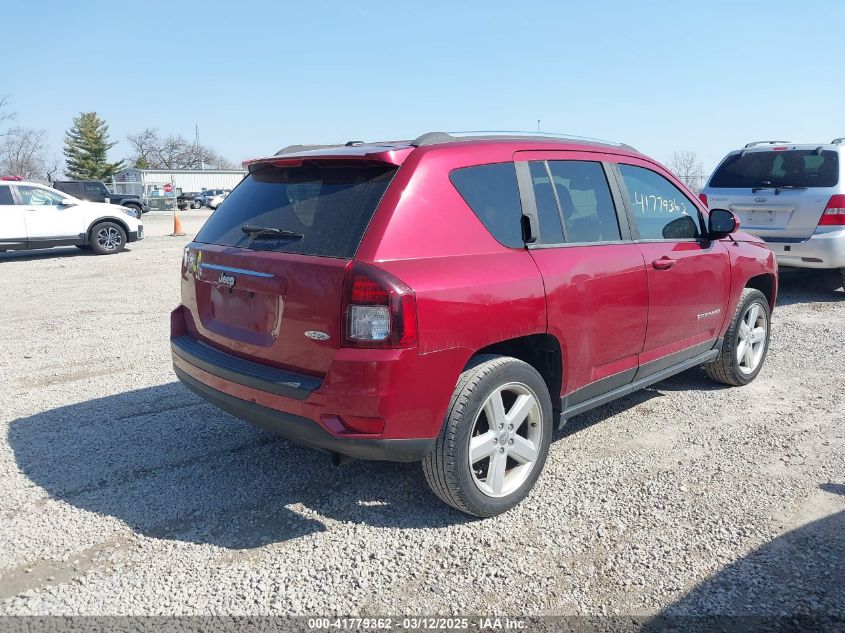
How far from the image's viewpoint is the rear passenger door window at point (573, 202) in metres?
3.66

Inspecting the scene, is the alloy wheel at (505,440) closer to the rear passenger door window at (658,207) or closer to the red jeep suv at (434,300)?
the red jeep suv at (434,300)

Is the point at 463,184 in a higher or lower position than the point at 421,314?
higher

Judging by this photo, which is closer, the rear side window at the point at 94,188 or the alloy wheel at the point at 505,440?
the alloy wheel at the point at 505,440

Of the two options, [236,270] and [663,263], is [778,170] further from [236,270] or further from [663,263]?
[236,270]

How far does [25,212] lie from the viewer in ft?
45.5

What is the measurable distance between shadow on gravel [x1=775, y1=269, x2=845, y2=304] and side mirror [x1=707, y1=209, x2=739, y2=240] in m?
4.90

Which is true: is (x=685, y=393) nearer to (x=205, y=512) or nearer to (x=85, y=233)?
(x=205, y=512)

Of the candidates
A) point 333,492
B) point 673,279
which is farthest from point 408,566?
point 673,279

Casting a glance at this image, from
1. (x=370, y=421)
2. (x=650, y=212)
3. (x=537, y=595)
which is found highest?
(x=650, y=212)

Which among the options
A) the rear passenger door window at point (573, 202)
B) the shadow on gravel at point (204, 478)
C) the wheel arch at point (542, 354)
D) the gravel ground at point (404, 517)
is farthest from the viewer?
the rear passenger door window at point (573, 202)

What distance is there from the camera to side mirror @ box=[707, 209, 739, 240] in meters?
4.68

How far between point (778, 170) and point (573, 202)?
6152 mm

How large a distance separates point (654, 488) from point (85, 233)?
14245mm

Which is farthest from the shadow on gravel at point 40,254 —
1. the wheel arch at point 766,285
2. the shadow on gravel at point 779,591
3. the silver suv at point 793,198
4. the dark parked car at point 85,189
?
the shadow on gravel at point 779,591
